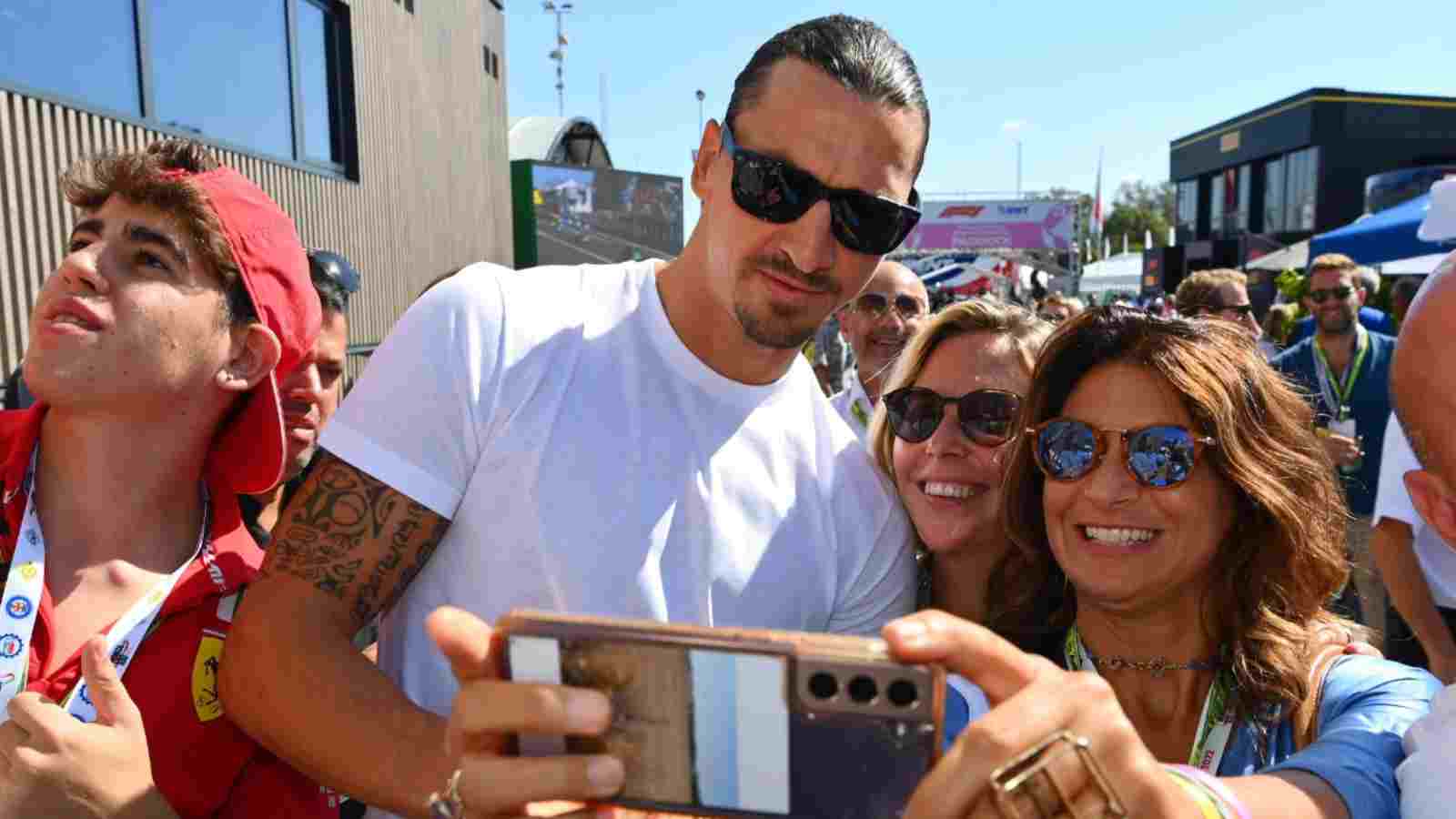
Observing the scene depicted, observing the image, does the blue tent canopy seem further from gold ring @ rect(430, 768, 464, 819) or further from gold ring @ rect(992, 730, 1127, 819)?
gold ring @ rect(430, 768, 464, 819)

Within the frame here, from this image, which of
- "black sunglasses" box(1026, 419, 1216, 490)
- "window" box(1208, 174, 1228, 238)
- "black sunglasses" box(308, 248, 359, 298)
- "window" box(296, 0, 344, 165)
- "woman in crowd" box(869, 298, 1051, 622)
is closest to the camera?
"black sunglasses" box(1026, 419, 1216, 490)

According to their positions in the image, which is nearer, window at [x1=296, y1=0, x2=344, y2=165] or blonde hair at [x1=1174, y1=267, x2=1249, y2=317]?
blonde hair at [x1=1174, y1=267, x2=1249, y2=317]

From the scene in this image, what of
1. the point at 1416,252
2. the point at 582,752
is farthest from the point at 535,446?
the point at 1416,252

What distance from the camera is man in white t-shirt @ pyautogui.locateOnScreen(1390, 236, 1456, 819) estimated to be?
1.39 meters

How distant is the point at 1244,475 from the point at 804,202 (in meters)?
1.05

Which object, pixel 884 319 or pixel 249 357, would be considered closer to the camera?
pixel 249 357

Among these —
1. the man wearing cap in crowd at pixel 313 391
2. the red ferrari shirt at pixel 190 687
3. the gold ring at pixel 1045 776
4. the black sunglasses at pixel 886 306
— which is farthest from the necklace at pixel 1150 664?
the black sunglasses at pixel 886 306

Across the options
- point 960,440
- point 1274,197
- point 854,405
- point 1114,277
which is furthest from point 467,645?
point 1274,197

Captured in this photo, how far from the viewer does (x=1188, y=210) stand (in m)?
45.3

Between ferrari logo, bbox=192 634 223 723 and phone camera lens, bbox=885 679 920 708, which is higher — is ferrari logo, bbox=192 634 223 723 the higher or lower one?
the lower one

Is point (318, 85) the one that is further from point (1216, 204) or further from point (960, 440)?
point (1216, 204)

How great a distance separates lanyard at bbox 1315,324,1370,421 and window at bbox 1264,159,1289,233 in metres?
35.6

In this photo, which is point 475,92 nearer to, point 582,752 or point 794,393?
point 794,393

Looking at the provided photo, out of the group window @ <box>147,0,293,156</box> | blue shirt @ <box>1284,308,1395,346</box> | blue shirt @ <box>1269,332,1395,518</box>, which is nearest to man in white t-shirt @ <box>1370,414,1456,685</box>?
blue shirt @ <box>1269,332,1395,518</box>
